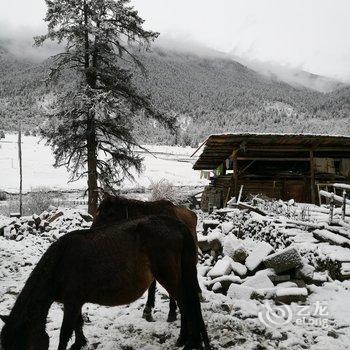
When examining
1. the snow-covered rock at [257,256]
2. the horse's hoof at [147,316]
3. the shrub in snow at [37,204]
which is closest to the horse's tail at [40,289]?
the horse's hoof at [147,316]

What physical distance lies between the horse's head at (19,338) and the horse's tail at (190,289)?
161cm

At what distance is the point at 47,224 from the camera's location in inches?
582

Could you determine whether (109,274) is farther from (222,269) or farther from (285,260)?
(285,260)

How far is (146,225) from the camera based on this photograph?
4.22 m

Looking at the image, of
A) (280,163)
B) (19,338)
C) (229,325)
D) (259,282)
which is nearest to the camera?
(19,338)

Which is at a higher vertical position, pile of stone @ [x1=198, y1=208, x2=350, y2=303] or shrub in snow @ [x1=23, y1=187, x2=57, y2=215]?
pile of stone @ [x1=198, y1=208, x2=350, y2=303]

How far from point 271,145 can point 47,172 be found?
5097 centimetres

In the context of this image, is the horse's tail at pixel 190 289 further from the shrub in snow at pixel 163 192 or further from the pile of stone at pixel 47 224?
the shrub in snow at pixel 163 192

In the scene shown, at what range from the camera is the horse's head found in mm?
3275

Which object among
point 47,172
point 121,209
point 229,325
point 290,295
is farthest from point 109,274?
point 47,172

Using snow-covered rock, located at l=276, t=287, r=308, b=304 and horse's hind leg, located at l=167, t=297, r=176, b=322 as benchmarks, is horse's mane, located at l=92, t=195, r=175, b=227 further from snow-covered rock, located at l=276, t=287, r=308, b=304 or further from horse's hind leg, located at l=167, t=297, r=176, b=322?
snow-covered rock, located at l=276, t=287, r=308, b=304

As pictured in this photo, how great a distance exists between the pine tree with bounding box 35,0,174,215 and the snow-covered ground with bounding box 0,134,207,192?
26.0m

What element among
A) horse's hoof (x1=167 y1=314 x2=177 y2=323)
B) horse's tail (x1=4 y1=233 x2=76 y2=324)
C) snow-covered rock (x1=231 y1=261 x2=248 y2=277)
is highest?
horse's tail (x1=4 y1=233 x2=76 y2=324)

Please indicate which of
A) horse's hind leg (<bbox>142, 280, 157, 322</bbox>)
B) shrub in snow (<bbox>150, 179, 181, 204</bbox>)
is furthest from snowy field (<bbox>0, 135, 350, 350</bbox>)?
shrub in snow (<bbox>150, 179, 181, 204</bbox>)
